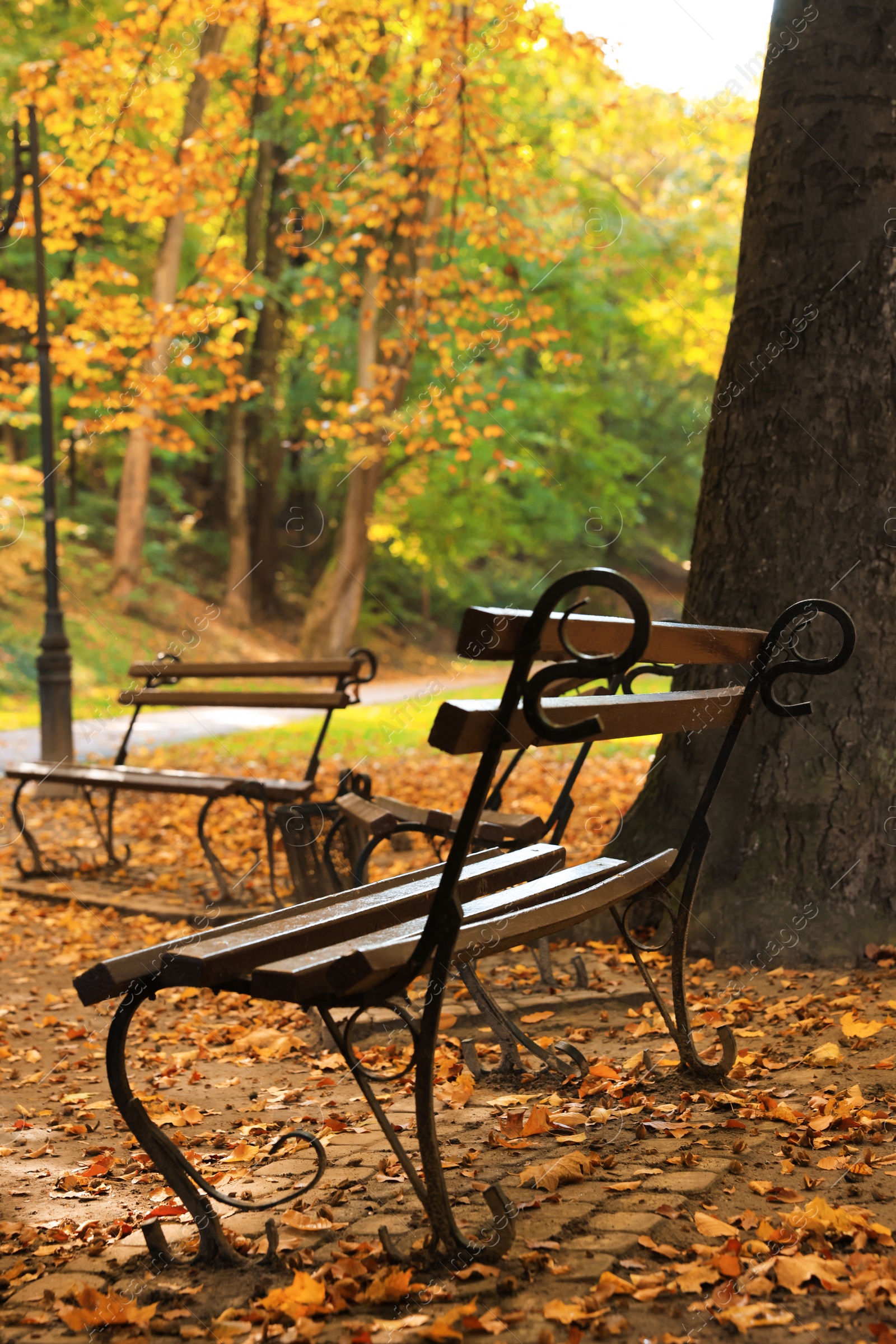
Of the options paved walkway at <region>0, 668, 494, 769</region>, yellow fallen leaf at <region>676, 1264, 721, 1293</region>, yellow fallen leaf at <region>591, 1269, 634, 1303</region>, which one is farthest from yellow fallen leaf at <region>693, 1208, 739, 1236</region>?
paved walkway at <region>0, 668, 494, 769</region>

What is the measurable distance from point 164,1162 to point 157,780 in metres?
4.15

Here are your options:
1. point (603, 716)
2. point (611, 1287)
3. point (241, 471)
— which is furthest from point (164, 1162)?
point (241, 471)

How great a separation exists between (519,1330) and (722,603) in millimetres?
3153

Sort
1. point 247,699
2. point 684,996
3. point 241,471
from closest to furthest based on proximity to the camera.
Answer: point 684,996 → point 247,699 → point 241,471

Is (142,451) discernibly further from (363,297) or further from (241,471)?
(363,297)

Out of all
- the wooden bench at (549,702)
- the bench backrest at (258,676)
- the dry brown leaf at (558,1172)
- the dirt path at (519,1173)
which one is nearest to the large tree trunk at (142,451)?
the bench backrest at (258,676)

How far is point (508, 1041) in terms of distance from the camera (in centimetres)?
353

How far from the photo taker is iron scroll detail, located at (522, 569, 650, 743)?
1.96m

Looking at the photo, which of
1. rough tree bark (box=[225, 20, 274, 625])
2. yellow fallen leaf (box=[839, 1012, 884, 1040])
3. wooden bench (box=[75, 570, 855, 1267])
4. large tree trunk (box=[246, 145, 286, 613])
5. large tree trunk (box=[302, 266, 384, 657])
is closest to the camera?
wooden bench (box=[75, 570, 855, 1267])

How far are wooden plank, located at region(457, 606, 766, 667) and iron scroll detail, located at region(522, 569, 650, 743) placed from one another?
6 centimetres

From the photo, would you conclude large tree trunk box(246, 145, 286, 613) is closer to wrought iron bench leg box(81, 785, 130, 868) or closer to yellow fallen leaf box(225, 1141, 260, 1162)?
wrought iron bench leg box(81, 785, 130, 868)

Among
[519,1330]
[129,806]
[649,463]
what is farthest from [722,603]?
[649,463]

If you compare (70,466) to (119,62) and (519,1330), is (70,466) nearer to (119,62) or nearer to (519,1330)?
(119,62)

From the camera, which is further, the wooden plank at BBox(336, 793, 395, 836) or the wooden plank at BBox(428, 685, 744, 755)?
the wooden plank at BBox(336, 793, 395, 836)
